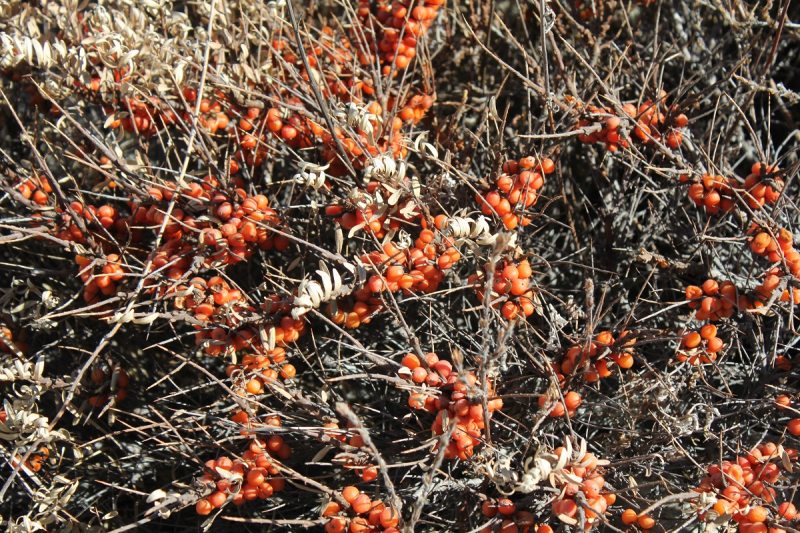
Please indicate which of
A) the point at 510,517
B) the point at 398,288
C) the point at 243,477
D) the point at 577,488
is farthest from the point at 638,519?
the point at 243,477

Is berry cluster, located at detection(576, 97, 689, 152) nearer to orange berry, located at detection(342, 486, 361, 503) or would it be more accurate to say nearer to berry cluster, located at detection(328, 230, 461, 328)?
berry cluster, located at detection(328, 230, 461, 328)

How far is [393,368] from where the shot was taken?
168cm

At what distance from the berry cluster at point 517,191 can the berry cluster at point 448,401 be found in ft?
1.58

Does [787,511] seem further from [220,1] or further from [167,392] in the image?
[220,1]

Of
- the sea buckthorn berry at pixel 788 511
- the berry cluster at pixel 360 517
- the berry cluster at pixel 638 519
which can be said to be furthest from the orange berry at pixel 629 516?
the berry cluster at pixel 360 517

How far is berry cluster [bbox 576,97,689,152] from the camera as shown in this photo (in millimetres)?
1792

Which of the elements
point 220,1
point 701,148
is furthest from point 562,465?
point 220,1

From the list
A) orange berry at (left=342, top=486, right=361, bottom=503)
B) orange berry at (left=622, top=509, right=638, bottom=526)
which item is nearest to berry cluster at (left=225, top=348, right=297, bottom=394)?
orange berry at (left=342, top=486, right=361, bottom=503)

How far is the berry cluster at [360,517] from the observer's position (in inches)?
60.7

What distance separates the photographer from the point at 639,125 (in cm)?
184

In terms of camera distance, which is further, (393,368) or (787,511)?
(393,368)

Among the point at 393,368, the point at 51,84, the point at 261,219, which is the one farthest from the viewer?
the point at 51,84

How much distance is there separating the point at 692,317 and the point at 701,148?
0.52m

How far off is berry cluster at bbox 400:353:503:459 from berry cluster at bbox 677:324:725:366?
0.57 m
